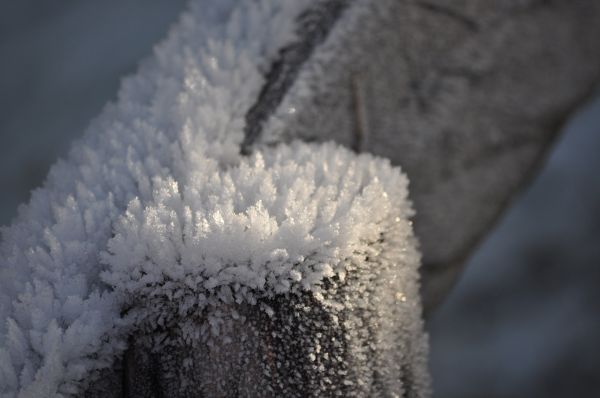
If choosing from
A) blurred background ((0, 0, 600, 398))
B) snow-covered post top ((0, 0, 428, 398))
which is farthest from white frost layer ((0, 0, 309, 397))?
blurred background ((0, 0, 600, 398))

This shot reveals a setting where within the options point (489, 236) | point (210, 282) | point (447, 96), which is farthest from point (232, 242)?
point (489, 236)

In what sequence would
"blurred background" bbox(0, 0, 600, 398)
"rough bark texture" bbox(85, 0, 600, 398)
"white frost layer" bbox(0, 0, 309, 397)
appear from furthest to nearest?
"blurred background" bbox(0, 0, 600, 398) < "rough bark texture" bbox(85, 0, 600, 398) < "white frost layer" bbox(0, 0, 309, 397)

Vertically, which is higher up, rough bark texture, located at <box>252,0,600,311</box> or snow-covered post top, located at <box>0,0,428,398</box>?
rough bark texture, located at <box>252,0,600,311</box>

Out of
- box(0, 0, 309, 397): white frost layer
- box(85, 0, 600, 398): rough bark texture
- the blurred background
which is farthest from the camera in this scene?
the blurred background

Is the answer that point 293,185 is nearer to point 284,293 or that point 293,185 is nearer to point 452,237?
point 284,293

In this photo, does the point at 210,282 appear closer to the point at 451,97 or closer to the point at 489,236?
the point at 451,97

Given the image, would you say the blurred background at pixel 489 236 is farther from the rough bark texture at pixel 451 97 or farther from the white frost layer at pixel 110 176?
the white frost layer at pixel 110 176

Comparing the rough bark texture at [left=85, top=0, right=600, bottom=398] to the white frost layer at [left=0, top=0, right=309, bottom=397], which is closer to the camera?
the white frost layer at [left=0, top=0, right=309, bottom=397]

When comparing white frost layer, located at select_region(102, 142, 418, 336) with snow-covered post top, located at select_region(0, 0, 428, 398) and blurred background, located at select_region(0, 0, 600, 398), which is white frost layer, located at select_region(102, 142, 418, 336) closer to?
snow-covered post top, located at select_region(0, 0, 428, 398)
